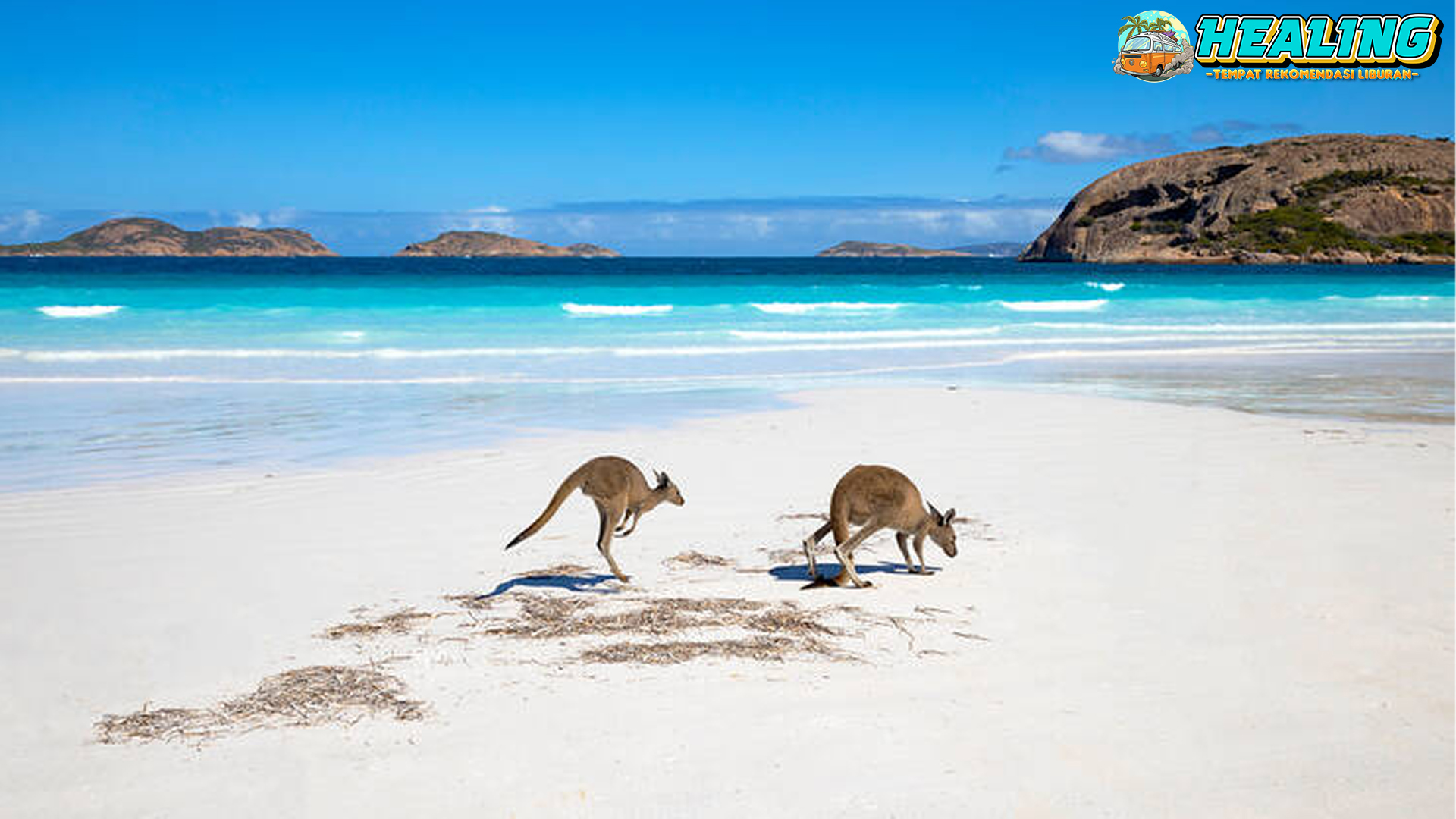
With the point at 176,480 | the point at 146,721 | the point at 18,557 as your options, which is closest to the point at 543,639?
the point at 146,721

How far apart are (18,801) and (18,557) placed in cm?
334

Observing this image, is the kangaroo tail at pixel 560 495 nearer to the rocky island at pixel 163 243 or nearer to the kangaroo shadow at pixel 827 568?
the kangaroo shadow at pixel 827 568

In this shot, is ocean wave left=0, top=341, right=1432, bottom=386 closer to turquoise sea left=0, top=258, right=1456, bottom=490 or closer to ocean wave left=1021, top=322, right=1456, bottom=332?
turquoise sea left=0, top=258, right=1456, bottom=490

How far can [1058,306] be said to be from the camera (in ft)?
127

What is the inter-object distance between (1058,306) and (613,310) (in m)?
14.9

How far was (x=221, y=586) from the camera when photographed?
5.79 metres

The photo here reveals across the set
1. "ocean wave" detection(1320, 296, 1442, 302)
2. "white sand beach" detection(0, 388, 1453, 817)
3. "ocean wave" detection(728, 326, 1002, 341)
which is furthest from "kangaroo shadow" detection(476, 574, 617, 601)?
"ocean wave" detection(1320, 296, 1442, 302)

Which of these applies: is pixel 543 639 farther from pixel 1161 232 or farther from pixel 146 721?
pixel 1161 232

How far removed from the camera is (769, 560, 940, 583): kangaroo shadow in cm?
596

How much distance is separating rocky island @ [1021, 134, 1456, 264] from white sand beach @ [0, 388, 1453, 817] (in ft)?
292

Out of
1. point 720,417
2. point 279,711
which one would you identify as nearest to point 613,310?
point 720,417

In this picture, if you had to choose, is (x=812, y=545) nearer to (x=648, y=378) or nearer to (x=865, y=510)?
(x=865, y=510)

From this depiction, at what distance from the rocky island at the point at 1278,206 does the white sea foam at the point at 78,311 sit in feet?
258

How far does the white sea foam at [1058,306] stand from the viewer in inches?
1439
